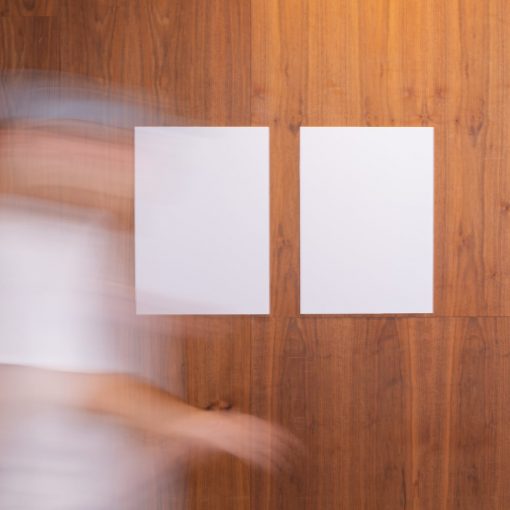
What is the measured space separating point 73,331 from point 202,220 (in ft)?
1.14

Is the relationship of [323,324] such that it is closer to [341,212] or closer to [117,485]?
[341,212]

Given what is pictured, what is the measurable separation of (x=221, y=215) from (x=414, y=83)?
472 millimetres

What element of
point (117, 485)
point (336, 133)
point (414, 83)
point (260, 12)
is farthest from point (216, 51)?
point (117, 485)

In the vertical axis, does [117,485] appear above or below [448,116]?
below

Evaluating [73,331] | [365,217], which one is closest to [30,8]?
[73,331]

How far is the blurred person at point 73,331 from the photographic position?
1.25 meters

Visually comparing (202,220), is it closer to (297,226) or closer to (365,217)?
(297,226)

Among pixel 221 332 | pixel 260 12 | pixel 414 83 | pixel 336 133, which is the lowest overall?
pixel 221 332

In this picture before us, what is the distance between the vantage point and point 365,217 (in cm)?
125

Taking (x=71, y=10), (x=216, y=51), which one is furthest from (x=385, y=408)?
(x=71, y=10)

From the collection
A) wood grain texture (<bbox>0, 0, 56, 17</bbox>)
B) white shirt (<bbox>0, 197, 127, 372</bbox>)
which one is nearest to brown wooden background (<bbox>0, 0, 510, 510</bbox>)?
wood grain texture (<bbox>0, 0, 56, 17</bbox>)

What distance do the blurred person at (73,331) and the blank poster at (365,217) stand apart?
335mm

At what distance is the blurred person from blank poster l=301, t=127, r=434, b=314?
33cm

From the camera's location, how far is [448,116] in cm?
125
